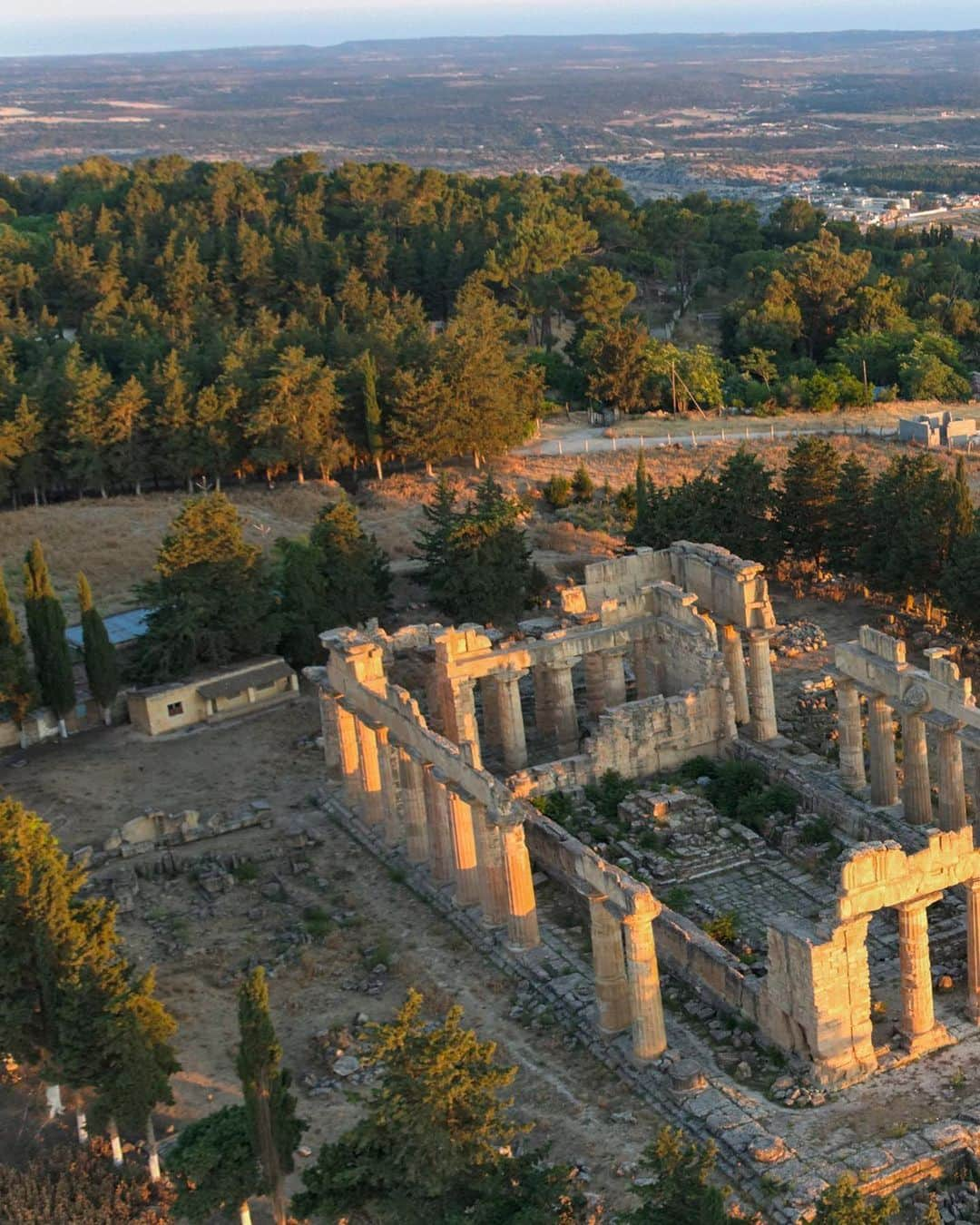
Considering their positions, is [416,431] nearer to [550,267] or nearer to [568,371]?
[568,371]

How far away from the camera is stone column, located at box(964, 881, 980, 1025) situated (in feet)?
84.1

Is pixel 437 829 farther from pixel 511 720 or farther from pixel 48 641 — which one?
pixel 48 641

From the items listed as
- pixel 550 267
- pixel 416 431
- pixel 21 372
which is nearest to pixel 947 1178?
pixel 416 431

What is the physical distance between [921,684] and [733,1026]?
26.4 feet

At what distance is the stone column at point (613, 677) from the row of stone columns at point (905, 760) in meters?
5.53

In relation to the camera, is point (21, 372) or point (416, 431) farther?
point (21, 372)

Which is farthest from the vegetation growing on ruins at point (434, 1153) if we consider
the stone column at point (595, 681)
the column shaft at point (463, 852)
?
the stone column at point (595, 681)

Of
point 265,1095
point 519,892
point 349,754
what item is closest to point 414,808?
point 349,754

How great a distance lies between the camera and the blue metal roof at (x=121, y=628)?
43938 millimetres

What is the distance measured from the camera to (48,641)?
39.9 meters

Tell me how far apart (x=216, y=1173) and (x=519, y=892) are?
816 centimetres

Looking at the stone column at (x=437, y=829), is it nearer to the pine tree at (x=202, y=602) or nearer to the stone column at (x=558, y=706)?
the stone column at (x=558, y=706)

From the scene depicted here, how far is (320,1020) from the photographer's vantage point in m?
28.2

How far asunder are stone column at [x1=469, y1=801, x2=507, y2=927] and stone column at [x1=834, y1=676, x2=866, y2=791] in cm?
815
